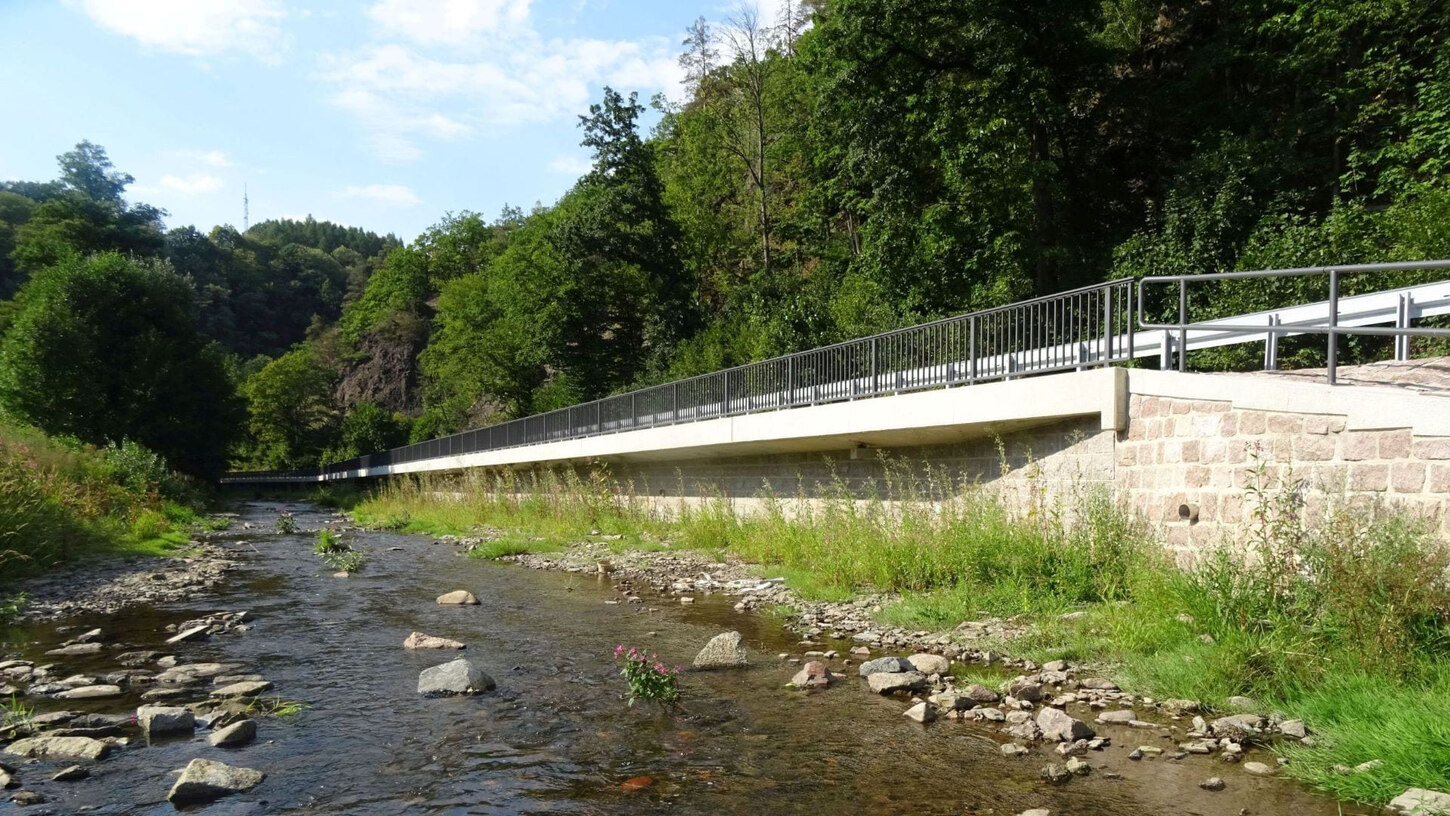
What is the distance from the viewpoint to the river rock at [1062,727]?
5.19 m

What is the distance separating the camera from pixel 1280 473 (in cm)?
683

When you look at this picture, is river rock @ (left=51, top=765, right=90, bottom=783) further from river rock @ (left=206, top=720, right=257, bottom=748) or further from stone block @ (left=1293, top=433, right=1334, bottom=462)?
stone block @ (left=1293, top=433, right=1334, bottom=462)

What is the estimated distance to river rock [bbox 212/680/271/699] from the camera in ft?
21.5

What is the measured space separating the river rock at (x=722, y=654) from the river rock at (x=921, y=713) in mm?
1907

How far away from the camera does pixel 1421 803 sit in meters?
3.93

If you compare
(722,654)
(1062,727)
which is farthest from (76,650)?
(1062,727)

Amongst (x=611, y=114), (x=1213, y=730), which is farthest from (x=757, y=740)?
(x=611, y=114)

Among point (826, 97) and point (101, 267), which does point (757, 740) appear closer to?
point (826, 97)

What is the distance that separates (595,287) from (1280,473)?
3297cm

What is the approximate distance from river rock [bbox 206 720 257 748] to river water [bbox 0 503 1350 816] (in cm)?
8

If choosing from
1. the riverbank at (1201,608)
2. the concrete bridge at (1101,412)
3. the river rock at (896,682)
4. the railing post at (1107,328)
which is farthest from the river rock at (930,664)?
the railing post at (1107,328)

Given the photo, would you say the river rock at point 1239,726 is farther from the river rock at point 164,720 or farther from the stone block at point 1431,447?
the river rock at point 164,720

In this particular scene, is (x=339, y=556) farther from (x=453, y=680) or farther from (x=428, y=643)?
(x=453, y=680)

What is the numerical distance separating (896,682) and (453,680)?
3.49m
